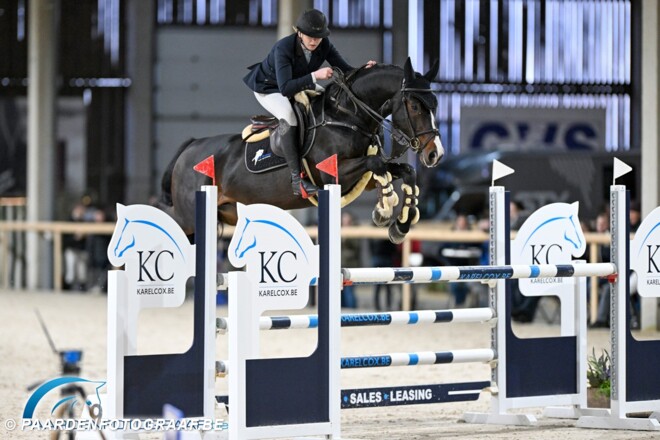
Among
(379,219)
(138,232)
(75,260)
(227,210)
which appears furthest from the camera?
(75,260)

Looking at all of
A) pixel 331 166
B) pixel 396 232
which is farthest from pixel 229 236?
pixel 331 166

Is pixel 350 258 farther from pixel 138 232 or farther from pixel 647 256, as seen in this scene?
pixel 138 232

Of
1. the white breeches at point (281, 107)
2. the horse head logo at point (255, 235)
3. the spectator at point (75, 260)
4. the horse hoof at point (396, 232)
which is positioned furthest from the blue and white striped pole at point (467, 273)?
the spectator at point (75, 260)

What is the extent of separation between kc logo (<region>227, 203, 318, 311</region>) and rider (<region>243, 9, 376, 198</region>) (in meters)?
1.34

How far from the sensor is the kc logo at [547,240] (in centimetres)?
518

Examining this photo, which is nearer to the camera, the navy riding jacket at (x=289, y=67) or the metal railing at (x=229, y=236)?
the navy riding jacket at (x=289, y=67)

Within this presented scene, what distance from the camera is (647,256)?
202 inches

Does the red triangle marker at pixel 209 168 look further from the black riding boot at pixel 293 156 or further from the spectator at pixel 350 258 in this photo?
the spectator at pixel 350 258

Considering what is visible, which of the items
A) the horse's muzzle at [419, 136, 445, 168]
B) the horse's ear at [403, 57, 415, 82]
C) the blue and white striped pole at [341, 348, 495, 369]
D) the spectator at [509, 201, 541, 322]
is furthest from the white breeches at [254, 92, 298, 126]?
the spectator at [509, 201, 541, 322]

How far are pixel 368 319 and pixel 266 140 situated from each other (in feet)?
5.66

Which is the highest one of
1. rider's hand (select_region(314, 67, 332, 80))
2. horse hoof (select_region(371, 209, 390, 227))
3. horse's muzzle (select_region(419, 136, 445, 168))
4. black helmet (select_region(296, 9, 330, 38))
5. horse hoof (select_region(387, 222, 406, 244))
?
black helmet (select_region(296, 9, 330, 38))

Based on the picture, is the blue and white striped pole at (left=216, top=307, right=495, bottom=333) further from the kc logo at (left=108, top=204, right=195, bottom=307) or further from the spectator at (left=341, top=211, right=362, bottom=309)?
the spectator at (left=341, top=211, right=362, bottom=309)

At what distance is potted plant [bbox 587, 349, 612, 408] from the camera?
536cm

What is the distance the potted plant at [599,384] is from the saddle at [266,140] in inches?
68.9
